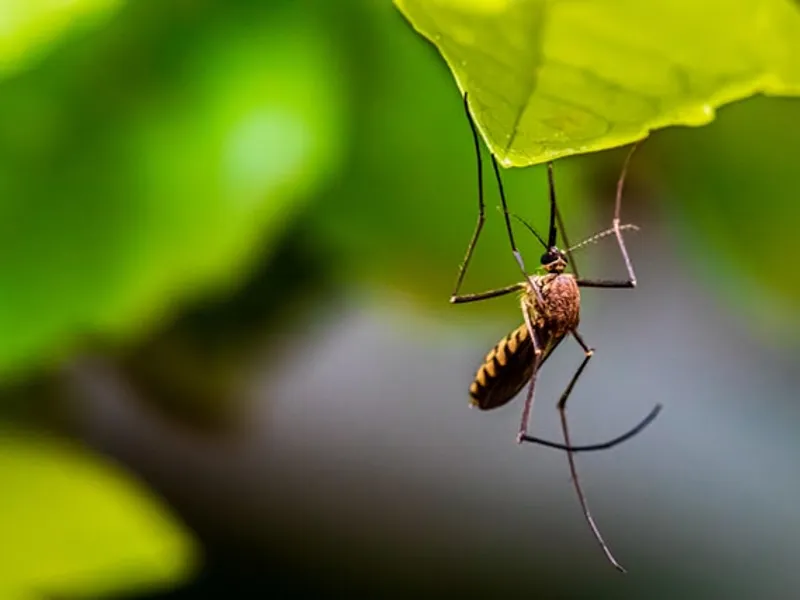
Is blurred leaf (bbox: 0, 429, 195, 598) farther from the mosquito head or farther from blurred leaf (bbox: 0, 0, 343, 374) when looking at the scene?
the mosquito head

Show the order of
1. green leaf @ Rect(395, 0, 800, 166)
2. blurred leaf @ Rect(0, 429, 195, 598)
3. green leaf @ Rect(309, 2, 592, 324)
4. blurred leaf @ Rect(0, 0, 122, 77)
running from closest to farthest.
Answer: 1. green leaf @ Rect(395, 0, 800, 166)
2. blurred leaf @ Rect(0, 0, 122, 77)
3. blurred leaf @ Rect(0, 429, 195, 598)
4. green leaf @ Rect(309, 2, 592, 324)

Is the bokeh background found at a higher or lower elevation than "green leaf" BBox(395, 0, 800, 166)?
higher

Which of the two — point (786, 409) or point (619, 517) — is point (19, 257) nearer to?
point (619, 517)

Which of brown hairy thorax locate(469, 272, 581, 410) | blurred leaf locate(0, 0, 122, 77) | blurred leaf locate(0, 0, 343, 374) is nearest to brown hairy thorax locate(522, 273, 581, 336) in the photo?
brown hairy thorax locate(469, 272, 581, 410)

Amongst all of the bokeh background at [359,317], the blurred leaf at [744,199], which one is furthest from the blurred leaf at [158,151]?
the blurred leaf at [744,199]

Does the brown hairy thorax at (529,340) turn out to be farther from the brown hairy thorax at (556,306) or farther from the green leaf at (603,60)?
the green leaf at (603,60)

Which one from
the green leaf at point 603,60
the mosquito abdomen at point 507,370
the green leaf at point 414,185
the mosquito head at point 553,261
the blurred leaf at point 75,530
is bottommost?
the green leaf at point 603,60

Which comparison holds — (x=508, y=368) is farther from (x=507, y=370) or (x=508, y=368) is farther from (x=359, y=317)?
(x=359, y=317)
